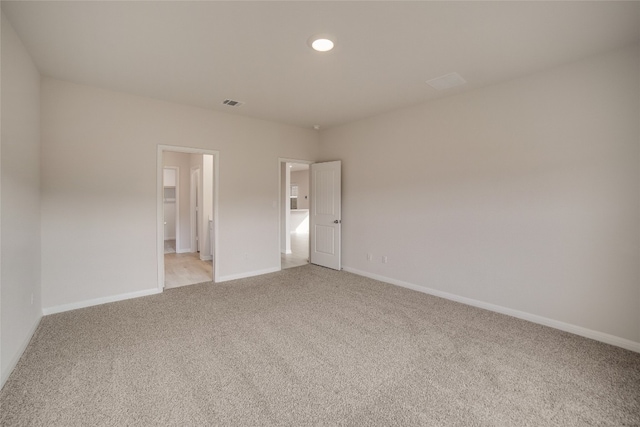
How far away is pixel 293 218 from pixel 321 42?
808cm

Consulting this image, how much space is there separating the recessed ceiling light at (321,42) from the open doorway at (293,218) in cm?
287

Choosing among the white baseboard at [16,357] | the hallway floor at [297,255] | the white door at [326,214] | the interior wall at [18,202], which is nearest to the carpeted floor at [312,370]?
the white baseboard at [16,357]

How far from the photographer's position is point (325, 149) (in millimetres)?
5754

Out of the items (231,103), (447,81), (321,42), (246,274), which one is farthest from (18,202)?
(447,81)

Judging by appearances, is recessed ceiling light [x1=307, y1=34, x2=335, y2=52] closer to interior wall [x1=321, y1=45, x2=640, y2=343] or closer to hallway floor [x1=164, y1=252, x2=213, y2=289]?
interior wall [x1=321, y1=45, x2=640, y2=343]

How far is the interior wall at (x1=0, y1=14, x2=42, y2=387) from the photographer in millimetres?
2156

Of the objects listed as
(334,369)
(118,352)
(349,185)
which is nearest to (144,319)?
(118,352)

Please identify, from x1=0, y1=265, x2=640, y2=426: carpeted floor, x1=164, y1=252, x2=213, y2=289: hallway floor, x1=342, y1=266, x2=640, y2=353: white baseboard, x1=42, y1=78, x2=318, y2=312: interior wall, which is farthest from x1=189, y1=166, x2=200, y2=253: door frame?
x1=342, y1=266, x2=640, y2=353: white baseboard

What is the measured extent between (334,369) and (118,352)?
183cm

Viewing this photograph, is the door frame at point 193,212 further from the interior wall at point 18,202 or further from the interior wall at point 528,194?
the interior wall at point 528,194

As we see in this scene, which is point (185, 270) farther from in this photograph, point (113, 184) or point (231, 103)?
point (231, 103)

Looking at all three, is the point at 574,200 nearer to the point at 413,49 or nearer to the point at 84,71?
the point at 413,49

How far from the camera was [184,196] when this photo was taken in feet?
24.3

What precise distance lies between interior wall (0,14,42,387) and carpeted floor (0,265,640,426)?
0.27 meters
